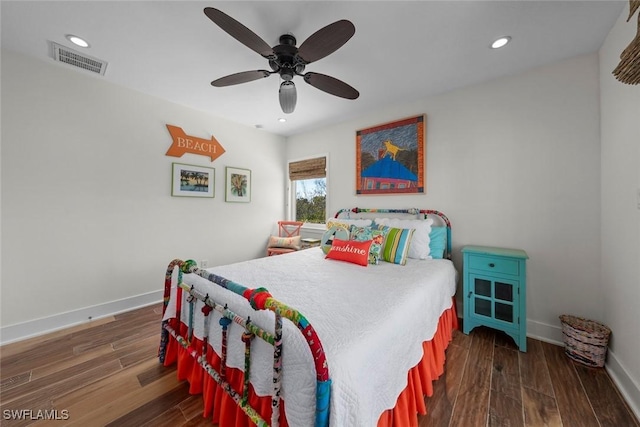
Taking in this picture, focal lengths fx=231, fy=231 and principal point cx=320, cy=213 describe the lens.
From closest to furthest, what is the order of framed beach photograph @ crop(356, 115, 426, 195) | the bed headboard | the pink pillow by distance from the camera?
the pink pillow < the bed headboard < framed beach photograph @ crop(356, 115, 426, 195)

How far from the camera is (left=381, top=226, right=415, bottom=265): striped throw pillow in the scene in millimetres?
2243

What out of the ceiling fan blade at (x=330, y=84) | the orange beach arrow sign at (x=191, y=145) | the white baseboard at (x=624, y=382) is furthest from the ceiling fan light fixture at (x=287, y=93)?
the white baseboard at (x=624, y=382)

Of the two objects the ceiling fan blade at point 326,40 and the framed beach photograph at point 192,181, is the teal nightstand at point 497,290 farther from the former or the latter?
the framed beach photograph at point 192,181

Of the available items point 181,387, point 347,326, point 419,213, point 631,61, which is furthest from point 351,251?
point 631,61

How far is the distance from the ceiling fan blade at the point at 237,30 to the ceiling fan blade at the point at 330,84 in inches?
Result: 12.2

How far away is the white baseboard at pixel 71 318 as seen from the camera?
208 cm

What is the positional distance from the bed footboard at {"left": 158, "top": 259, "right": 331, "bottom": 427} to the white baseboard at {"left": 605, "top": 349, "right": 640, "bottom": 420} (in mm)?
2009

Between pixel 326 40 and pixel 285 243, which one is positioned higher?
pixel 326 40

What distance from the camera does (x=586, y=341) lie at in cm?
175

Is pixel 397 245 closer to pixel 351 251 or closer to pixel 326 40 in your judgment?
pixel 351 251

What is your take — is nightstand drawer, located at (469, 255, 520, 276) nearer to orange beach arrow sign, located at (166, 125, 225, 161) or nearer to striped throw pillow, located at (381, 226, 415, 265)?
striped throw pillow, located at (381, 226, 415, 265)

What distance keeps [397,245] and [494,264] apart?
0.85m

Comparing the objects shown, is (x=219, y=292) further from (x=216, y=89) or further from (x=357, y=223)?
(x=216, y=89)

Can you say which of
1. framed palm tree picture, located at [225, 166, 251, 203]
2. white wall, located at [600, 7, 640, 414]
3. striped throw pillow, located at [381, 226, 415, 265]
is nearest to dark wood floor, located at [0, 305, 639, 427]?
white wall, located at [600, 7, 640, 414]
